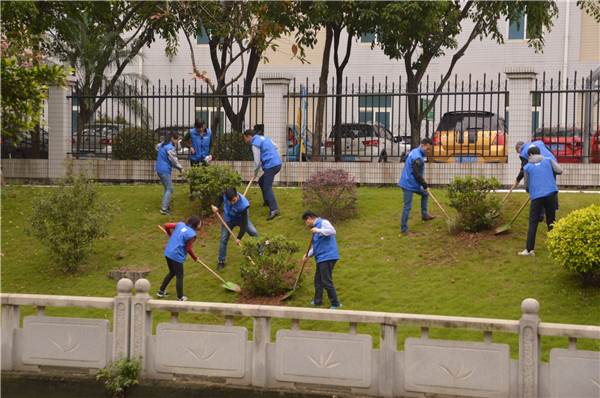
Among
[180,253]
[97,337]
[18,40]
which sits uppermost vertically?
[18,40]

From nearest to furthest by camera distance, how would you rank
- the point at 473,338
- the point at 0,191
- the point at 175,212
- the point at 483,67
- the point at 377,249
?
the point at 473,338, the point at 377,249, the point at 175,212, the point at 0,191, the point at 483,67

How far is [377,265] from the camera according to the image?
10742mm

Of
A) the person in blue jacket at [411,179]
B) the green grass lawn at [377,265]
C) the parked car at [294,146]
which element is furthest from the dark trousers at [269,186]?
the parked car at [294,146]

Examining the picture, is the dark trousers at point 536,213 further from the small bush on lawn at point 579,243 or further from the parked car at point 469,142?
the parked car at point 469,142

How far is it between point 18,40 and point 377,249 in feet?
30.4

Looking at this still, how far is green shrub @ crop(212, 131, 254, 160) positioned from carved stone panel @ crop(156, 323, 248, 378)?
354 inches

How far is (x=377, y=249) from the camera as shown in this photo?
11328mm

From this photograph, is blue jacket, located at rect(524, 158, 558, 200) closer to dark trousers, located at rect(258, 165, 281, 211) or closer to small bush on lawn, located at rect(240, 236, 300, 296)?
small bush on lawn, located at rect(240, 236, 300, 296)

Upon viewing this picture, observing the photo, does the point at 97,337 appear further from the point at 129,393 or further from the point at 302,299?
the point at 302,299

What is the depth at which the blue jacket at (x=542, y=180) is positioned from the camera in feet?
33.5

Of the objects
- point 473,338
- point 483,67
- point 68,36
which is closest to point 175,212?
point 473,338

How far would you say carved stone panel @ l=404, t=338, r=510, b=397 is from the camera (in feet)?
21.9

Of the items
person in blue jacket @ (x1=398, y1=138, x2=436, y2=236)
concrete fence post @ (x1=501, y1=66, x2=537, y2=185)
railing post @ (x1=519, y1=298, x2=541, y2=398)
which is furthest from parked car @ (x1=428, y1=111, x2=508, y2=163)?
railing post @ (x1=519, y1=298, x2=541, y2=398)

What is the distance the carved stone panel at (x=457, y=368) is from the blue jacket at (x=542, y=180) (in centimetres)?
420
